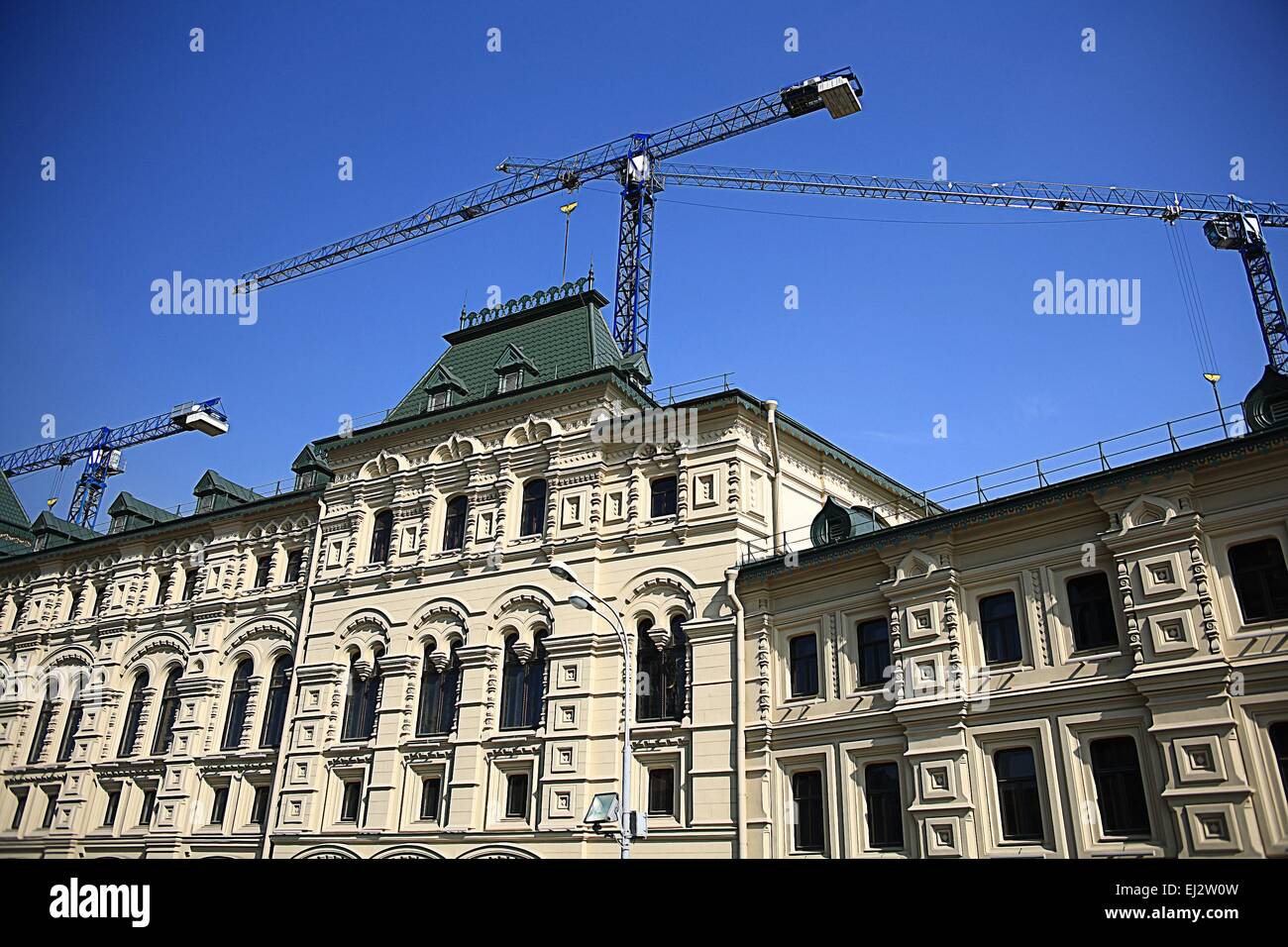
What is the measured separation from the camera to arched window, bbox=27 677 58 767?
42.3 m

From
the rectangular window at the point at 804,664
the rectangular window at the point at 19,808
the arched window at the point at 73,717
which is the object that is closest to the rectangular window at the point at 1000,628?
the rectangular window at the point at 804,664

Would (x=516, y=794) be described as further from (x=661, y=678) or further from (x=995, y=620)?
(x=995, y=620)

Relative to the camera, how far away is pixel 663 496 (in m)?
31.8

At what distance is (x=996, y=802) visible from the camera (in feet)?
72.4

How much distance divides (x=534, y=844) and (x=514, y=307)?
21994 mm

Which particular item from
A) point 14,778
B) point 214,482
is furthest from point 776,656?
point 14,778

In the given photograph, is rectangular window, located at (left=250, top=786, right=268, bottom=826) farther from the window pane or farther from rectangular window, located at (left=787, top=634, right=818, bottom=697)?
rectangular window, located at (left=787, top=634, right=818, bottom=697)

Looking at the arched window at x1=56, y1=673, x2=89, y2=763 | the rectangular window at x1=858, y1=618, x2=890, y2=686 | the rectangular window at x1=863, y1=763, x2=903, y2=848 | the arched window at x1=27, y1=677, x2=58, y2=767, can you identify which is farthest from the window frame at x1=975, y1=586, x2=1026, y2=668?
the arched window at x1=27, y1=677, x2=58, y2=767

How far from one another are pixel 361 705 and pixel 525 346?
49.7 ft

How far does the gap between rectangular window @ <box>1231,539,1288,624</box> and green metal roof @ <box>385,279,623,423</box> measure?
20.9 metres

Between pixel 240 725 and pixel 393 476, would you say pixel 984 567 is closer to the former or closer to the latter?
pixel 393 476

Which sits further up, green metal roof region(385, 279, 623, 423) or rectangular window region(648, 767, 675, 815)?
green metal roof region(385, 279, 623, 423)

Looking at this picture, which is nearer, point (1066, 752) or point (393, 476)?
point (1066, 752)
